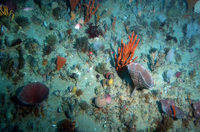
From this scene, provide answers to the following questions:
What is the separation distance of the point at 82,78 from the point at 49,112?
1.82 m

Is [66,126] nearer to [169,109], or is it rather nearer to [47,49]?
[47,49]

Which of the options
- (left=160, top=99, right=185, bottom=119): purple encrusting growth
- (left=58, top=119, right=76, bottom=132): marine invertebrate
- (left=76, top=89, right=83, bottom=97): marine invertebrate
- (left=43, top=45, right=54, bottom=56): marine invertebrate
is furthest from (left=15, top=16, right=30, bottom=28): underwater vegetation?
(left=160, top=99, right=185, bottom=119): purple encrusting growth

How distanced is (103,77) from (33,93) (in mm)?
2843

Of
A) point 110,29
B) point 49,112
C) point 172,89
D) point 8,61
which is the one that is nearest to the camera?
point 49,112

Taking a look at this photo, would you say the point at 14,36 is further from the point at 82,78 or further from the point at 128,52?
the point at 128,52

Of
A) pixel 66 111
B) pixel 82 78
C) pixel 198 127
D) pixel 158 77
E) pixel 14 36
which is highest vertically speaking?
pixel 14 36

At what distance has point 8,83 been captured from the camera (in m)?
4.55

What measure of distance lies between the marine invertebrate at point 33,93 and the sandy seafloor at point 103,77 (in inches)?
16.8

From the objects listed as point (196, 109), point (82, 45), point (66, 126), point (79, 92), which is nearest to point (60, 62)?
point (82, 45)

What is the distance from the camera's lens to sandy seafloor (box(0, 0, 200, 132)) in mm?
4211

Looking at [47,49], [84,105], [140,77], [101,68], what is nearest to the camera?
[140,77]

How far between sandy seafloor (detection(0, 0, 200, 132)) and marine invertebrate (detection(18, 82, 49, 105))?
427mm

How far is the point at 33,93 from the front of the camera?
4.14 metres

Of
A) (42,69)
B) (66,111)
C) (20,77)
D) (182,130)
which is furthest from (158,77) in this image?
(20,77)
